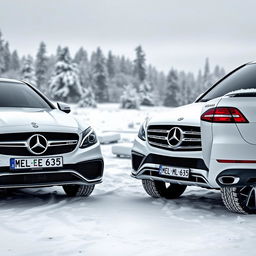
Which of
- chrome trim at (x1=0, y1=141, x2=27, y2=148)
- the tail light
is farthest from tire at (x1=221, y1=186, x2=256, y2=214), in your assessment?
chrome trim at (x1=0, y1=141, x2=27, y2=148)

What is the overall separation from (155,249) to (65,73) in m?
62.8

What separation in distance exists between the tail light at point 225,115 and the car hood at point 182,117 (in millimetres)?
209

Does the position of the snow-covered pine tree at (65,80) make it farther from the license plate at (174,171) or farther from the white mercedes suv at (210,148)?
the license plate at (174,171)

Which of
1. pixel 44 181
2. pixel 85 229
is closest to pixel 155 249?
pixel 85 229

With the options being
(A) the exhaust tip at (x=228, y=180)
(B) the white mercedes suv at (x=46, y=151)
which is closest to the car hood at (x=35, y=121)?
(B) the white mercedes suv at (x=46, y=151)

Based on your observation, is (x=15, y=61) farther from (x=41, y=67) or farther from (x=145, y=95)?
(x=145, y=95)

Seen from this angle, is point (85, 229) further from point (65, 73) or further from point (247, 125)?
point (65, 73)

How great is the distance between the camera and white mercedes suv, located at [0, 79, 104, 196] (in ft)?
19.1

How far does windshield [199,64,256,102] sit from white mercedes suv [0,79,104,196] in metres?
1.56

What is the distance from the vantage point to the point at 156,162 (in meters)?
6.09

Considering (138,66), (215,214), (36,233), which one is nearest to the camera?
(36,233)

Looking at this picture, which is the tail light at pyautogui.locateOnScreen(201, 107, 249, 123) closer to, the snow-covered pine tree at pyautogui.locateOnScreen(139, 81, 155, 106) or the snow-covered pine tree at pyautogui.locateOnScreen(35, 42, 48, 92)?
the snow-covered pine tree at pyautogui.locateOnScreen(139, 81, 155, 106)

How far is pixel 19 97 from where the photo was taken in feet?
24.6

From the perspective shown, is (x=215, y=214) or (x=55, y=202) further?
(x=55, y=202)
